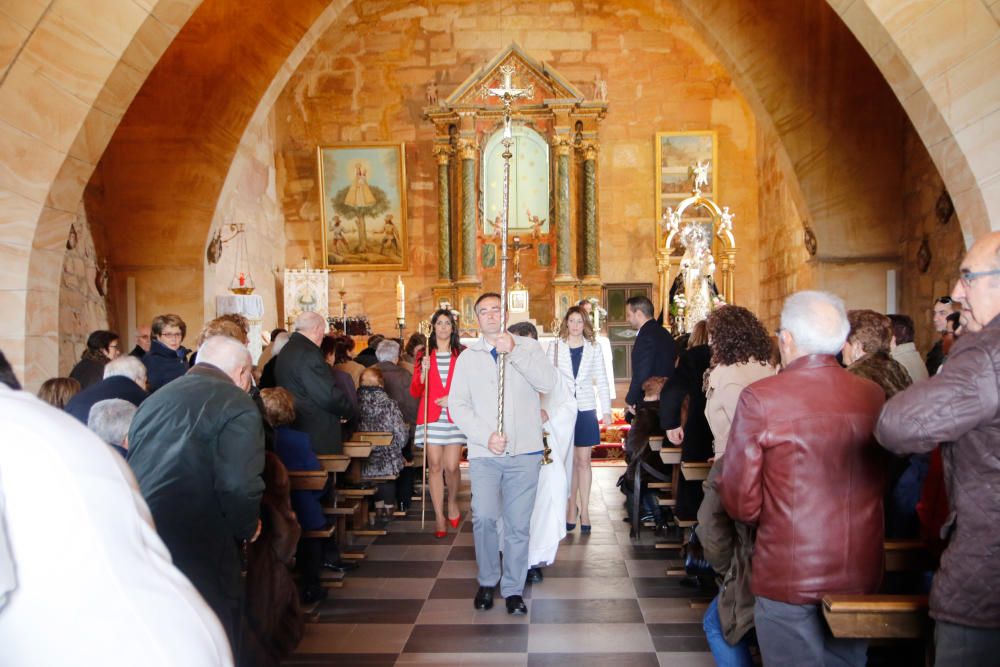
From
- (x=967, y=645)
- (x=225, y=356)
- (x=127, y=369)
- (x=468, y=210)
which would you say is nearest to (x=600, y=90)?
(x=468, y=210)

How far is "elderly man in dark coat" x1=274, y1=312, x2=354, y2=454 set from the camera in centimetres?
496

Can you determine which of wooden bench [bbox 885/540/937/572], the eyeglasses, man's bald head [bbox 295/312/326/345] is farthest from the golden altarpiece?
the eyeglasses

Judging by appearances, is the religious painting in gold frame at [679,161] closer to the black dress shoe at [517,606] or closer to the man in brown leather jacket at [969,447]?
the black dress shoe at [517,606]

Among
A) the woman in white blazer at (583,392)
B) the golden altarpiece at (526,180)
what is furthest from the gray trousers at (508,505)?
the golden altarpiece at (526,180)

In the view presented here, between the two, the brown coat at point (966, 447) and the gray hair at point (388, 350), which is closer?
the brown coat at point (966, 447)

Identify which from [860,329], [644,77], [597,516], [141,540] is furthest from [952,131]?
[644,77]

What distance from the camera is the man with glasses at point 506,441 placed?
4.35m

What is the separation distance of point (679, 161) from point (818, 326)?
45.1 ft

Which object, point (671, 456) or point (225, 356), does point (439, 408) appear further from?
point (225, 356)

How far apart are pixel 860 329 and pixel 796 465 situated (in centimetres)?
133

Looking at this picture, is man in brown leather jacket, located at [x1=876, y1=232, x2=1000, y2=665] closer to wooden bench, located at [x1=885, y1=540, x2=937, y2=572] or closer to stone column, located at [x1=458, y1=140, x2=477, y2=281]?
wooden bench, located at [x1=885, y1=540, x2=937, y2=572]

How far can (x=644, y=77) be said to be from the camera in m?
15.5

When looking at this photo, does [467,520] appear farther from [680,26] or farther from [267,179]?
[680,26]

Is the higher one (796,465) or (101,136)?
(101,136)
